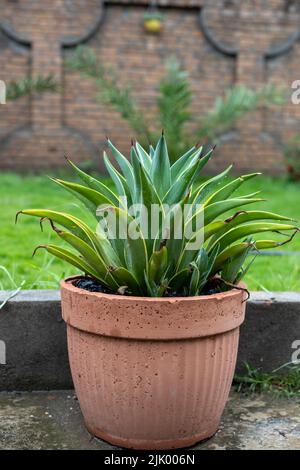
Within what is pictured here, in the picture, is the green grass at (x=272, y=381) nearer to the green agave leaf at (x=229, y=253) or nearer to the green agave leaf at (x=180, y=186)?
the green agave leaf at (x=229, y=253)

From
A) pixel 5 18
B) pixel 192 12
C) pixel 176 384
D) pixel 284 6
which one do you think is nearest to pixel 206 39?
pixel 192 12

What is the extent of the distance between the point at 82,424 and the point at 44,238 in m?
2.89

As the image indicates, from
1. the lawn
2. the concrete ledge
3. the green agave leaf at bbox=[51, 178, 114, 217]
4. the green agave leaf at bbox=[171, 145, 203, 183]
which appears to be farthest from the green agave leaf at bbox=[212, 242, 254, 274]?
the lawn

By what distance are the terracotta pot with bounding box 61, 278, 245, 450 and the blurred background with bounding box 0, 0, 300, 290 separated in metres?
7.06

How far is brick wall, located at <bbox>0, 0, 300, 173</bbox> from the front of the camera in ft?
31.7

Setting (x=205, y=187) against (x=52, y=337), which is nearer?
(x=205, y=187)

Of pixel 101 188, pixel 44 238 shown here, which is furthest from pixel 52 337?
pixel 44 238

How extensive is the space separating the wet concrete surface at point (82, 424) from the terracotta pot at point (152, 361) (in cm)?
16

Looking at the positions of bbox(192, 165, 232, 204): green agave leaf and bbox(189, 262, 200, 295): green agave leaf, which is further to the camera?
bbox(192, 165, 232, 204): green agave leaf

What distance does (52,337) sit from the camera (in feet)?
9.11

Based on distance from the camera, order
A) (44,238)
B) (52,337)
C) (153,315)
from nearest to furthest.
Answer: (153,315), (52,337), (44,238)

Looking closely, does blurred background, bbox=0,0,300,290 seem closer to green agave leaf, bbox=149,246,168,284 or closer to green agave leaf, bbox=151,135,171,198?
green agave leaf, bbox=151,135,171,198

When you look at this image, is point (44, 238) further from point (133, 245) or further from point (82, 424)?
point (133, 245)
